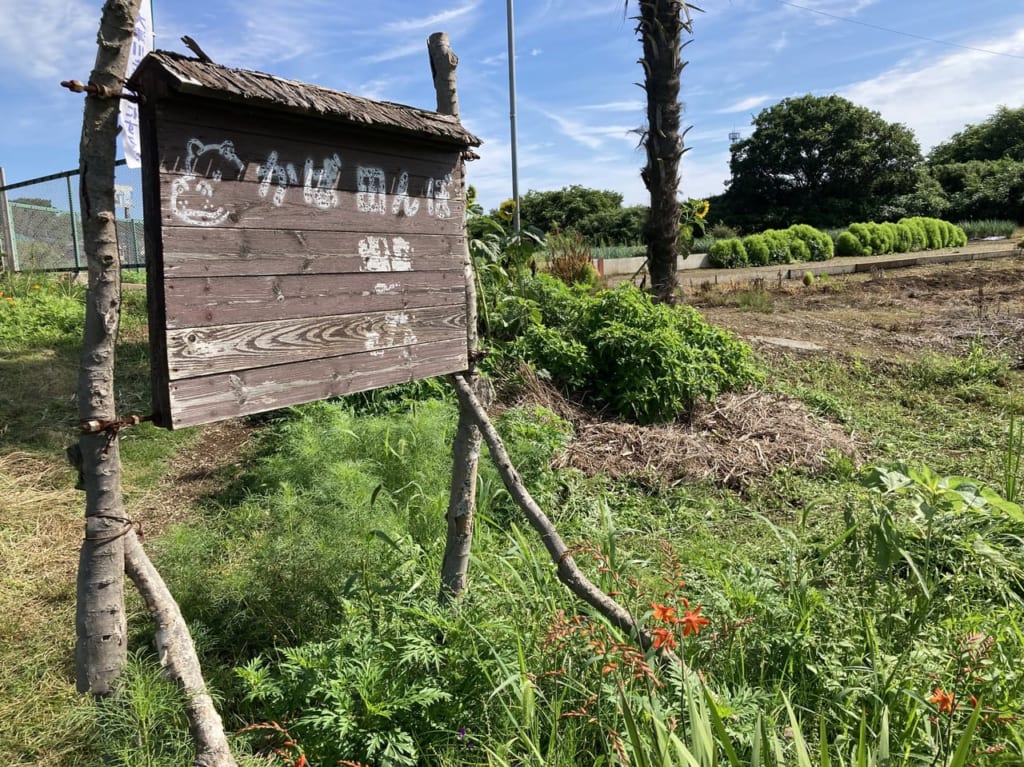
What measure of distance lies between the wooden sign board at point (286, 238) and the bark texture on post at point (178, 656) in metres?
0.46

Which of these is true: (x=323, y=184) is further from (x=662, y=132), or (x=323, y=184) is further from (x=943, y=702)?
(x=662, y=132)

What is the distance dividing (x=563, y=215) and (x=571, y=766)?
3234cm

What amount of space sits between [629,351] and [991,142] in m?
50.2

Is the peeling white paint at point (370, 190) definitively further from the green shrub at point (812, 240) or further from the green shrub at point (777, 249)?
the green shrub at point (812, 240)

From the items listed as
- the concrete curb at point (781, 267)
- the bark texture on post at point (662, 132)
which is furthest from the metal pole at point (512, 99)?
the bark texture on post at point (662, 132)

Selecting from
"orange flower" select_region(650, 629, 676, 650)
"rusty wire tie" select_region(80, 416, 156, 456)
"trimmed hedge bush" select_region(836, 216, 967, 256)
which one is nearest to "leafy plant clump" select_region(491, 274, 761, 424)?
"orange flower" select_region(650, 629, 676, 650)

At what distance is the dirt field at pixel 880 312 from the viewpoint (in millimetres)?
8344

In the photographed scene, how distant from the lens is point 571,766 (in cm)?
178

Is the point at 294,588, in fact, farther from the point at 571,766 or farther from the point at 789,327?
the point at 789,327


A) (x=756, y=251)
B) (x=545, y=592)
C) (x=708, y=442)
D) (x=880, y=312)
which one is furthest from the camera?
(x=756, y=251)

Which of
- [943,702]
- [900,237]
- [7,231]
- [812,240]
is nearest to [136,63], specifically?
[943,702]

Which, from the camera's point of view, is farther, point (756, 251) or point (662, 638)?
point (756, 251)

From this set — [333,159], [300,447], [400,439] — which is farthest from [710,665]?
[300,447]

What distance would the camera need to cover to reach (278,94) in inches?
72.8
